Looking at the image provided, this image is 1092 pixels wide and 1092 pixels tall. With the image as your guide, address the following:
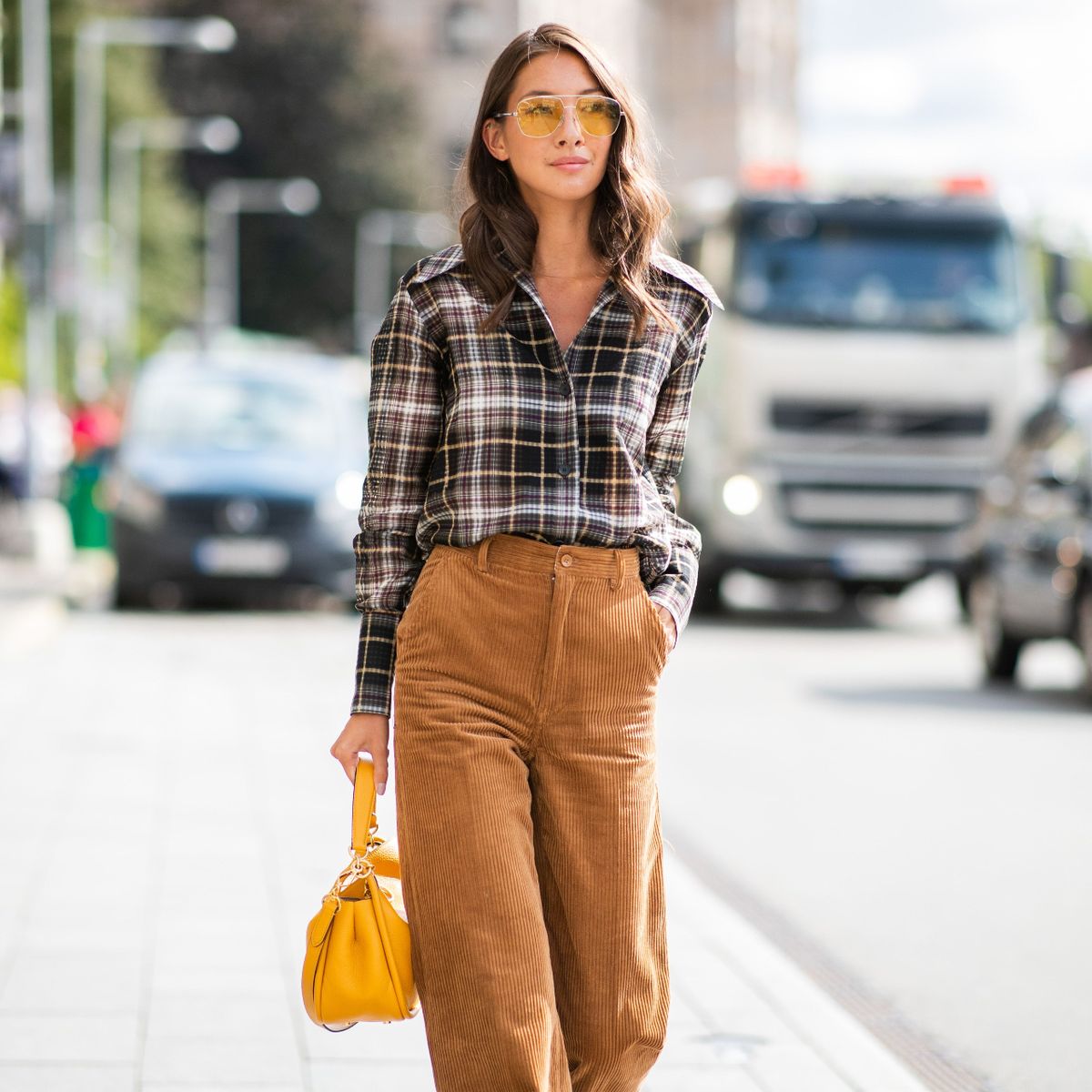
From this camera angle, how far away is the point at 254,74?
226 ft

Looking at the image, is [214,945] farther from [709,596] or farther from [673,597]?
[709,596]

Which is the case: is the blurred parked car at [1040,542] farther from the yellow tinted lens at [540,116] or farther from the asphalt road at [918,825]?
the yellow tinted lens at [540,116]

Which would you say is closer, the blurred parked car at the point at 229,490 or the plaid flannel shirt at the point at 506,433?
the plaid flannel shirt at the point at 506,433

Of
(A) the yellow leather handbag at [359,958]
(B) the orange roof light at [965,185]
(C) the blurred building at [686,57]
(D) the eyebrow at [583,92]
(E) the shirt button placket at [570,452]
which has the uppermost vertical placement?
(C) the blurred building at [686,57]

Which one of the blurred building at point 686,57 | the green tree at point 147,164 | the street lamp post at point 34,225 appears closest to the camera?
the street lamp post at point 34,225

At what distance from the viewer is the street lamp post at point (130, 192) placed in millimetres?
52000

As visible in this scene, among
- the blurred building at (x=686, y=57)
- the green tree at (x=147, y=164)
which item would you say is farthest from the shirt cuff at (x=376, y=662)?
the blurred building at (x=686, y=57)

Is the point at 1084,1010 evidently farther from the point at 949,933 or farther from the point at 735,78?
the point at 735,78

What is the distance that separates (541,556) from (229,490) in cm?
1429

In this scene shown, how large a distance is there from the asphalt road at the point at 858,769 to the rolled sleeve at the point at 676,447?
2147mm

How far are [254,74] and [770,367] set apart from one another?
53252mm

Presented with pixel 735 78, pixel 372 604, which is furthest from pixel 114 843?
pixel 735 78

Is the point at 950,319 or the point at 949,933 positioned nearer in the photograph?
the point at 949,933

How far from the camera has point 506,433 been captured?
350cm
